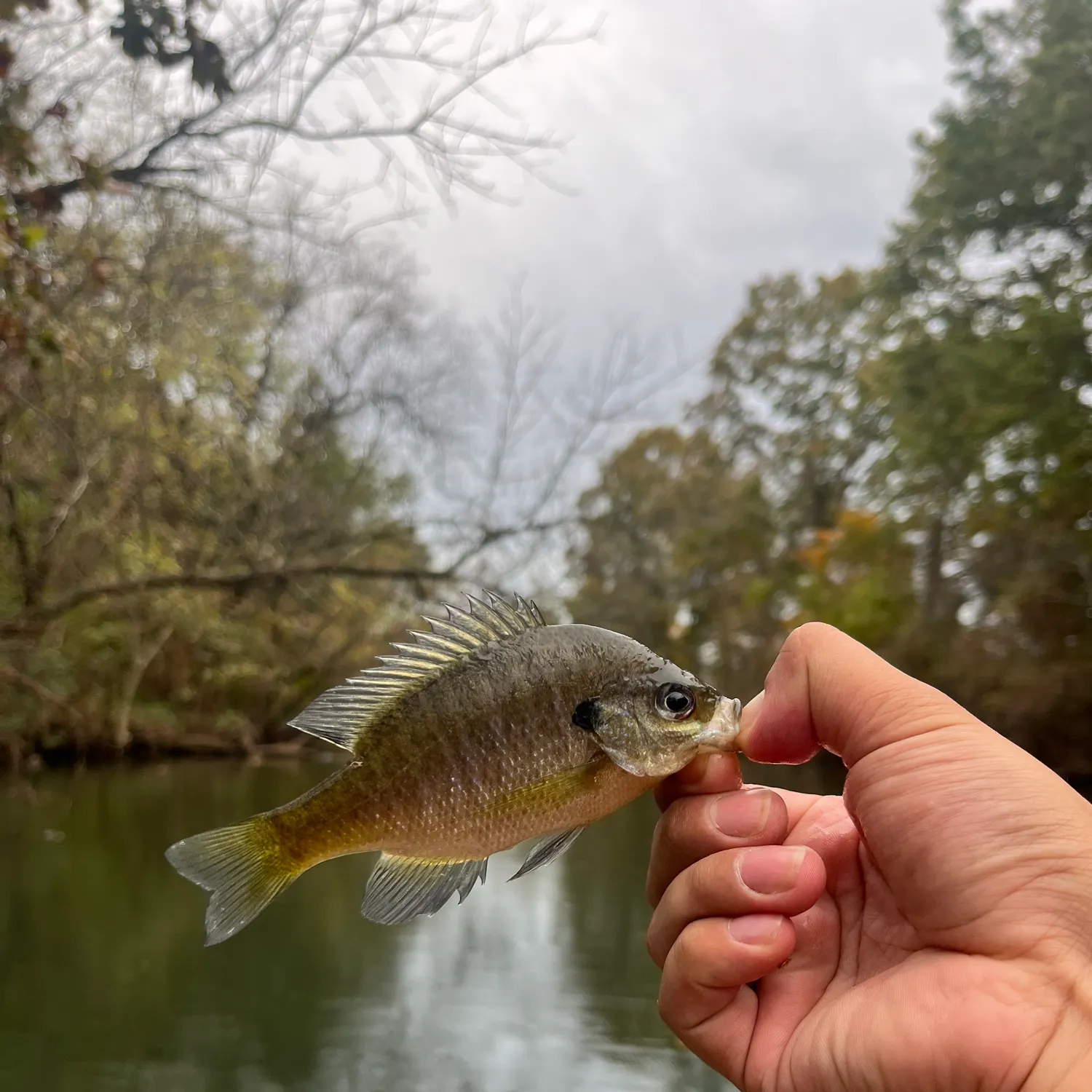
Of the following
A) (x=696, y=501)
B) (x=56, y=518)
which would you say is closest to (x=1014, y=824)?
(x=56, y=518)

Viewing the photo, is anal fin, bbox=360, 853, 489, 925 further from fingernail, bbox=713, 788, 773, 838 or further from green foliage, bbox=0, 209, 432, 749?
green foliage, bbox=0, 209, 432, 749

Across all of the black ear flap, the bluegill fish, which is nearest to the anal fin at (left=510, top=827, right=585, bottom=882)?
the bluegill fish

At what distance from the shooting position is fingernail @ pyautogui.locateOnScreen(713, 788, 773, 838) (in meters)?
1.51

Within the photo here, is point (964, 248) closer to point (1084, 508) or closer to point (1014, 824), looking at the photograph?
point (1084, 508)

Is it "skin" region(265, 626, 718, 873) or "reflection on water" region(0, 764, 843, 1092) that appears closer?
"skin" region(265, 626, 718, 873)

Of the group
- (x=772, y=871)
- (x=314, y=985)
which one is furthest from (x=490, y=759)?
(x=314, y=985)

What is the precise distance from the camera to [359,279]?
13070 millimetres

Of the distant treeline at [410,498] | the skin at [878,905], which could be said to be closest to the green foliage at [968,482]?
the distant treeline at [410,498]

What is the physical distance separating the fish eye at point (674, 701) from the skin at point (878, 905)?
0.27 metres

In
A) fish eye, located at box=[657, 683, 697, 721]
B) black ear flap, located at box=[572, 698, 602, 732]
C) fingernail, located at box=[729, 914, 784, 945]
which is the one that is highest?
fish eye, located at box=[657, 683, 697, 721]

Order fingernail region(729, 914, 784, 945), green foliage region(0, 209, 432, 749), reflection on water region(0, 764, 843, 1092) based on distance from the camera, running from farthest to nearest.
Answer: green foliage region(0, 209, 432, 749) < reflection on water region(0, 764, 843, 1092) < fingernail region(729, 914, 784, 945)

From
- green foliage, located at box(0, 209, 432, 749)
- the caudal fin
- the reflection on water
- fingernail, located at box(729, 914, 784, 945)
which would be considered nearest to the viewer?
the caudal fin

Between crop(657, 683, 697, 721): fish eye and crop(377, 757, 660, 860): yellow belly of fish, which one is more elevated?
crop(657, 683, 697, 721): fish eye

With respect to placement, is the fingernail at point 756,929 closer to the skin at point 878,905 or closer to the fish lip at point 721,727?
the skin at point 878,905
